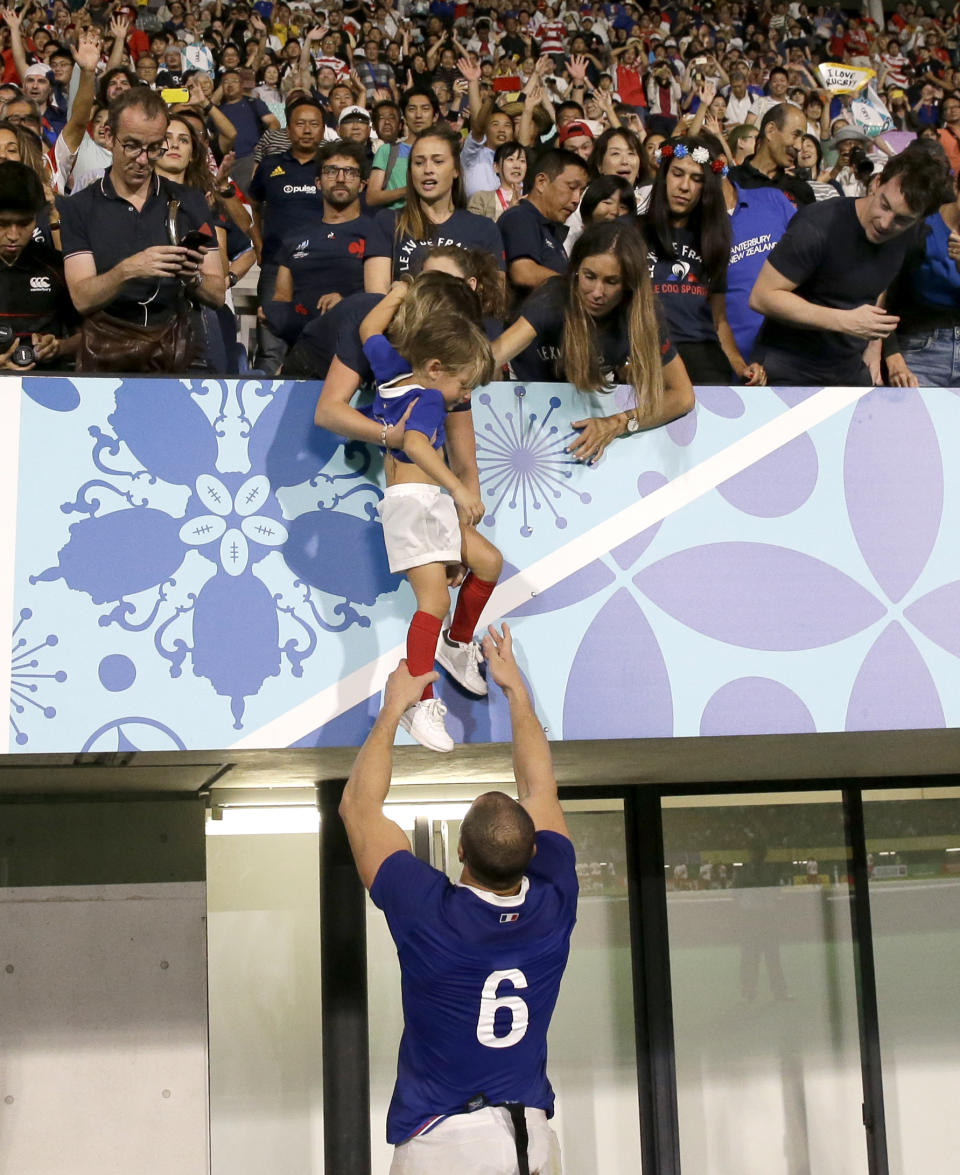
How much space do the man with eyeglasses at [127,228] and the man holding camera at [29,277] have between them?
6.6 inches

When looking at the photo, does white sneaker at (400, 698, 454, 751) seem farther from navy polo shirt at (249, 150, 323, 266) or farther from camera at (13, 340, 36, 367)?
navy polo shirt at (249, 150, 323, 266)

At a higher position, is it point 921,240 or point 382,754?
point 921,240

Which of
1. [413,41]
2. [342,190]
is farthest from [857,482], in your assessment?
[413,41]

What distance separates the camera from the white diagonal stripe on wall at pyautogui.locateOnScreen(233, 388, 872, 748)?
4.57 metres

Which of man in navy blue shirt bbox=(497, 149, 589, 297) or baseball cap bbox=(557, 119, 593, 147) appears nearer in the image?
man in navy blue shirt bbox=(497, 149, 589, 297)

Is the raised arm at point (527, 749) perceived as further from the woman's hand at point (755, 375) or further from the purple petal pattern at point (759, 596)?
the woman's hand at point (755, 375)

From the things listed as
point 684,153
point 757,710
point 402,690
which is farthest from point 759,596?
point 684,153

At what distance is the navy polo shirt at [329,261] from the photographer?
20.8 feet

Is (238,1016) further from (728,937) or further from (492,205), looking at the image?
(492,205)

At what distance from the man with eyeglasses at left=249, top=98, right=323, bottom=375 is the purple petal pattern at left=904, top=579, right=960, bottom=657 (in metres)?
3.74

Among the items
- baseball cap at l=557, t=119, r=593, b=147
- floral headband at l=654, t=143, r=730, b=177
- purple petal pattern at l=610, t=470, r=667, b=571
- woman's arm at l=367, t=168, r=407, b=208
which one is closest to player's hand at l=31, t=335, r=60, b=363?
purple petal pattern at l=610, t=470, r=667, b=571

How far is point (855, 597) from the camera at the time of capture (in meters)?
4.99

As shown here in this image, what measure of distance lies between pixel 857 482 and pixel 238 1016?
4117 mm

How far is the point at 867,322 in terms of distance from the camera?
5.10 meters
